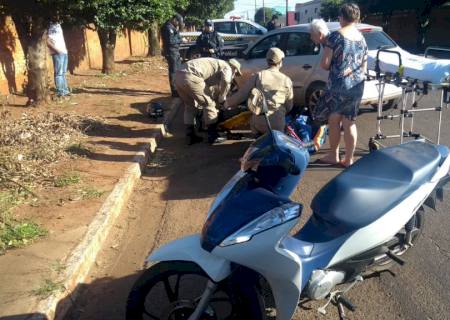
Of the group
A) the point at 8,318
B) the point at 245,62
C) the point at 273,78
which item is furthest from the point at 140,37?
the point at 8,318

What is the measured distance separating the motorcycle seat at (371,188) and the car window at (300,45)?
5.86 metres

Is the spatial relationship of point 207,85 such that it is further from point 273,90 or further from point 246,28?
point 246,28

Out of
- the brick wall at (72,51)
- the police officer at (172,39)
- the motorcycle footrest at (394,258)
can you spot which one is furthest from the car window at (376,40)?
the brick wall at (72,51)

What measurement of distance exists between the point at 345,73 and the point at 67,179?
11.5ft

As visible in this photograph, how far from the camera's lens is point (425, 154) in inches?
133

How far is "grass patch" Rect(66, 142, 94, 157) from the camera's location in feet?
22.5

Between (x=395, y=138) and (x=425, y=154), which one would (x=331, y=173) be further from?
(x=425, y=154)

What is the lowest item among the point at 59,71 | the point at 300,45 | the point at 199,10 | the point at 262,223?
the point at 59,71

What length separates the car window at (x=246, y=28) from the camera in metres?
22.0

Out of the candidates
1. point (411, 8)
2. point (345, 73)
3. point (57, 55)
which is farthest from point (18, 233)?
point (411, 8)

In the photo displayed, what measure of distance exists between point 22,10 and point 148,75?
25.3 feet

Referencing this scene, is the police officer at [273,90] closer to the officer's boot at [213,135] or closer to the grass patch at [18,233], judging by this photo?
the officer's boot at [213,135]

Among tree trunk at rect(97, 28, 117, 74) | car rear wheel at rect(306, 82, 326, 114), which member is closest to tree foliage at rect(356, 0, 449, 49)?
tree trunk at rect(97, 28, 117, 74)

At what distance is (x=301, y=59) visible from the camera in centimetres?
887
